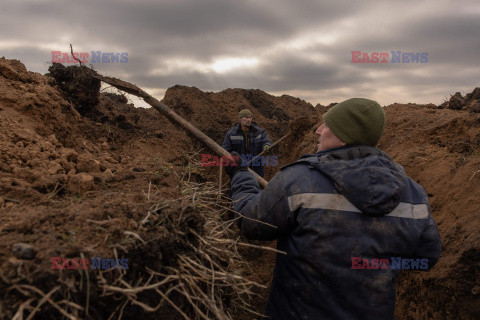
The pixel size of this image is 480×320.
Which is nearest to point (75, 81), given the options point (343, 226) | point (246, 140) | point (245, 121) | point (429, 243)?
point (245, 121)

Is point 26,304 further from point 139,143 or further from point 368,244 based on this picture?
point 139,143

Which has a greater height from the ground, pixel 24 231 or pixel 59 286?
pixel 24 231

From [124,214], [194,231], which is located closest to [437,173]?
[194,231]

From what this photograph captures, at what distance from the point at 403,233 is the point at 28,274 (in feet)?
5.35

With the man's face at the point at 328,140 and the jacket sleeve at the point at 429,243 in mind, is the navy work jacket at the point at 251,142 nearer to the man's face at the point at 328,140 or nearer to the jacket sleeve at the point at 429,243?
the man's face at the point at 328,140

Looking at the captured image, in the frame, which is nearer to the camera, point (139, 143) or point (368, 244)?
point (368, 244)

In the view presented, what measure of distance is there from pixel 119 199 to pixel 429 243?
1.72 meters

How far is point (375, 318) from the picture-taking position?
1.52 m

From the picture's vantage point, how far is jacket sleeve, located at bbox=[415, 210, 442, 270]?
1.62m

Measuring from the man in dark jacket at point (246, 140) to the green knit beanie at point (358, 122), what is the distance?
5.13 m

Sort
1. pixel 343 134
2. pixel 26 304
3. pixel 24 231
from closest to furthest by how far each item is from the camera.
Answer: pixel 26 304 → pixel 24 231 → pixel 343 134

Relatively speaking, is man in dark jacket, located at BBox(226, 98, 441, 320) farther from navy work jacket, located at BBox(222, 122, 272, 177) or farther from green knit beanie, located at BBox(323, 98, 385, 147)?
navy work jacket, located at BBox(222, 122, 272, 177)

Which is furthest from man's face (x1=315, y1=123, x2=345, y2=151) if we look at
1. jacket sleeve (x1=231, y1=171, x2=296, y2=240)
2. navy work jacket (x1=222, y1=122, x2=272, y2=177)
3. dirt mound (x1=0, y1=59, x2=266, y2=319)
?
navy work jacket (x1=222, y1=122, x2=272, y2=177)

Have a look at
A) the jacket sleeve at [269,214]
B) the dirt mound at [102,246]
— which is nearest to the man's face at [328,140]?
the jacket sleeve at [269,214]
